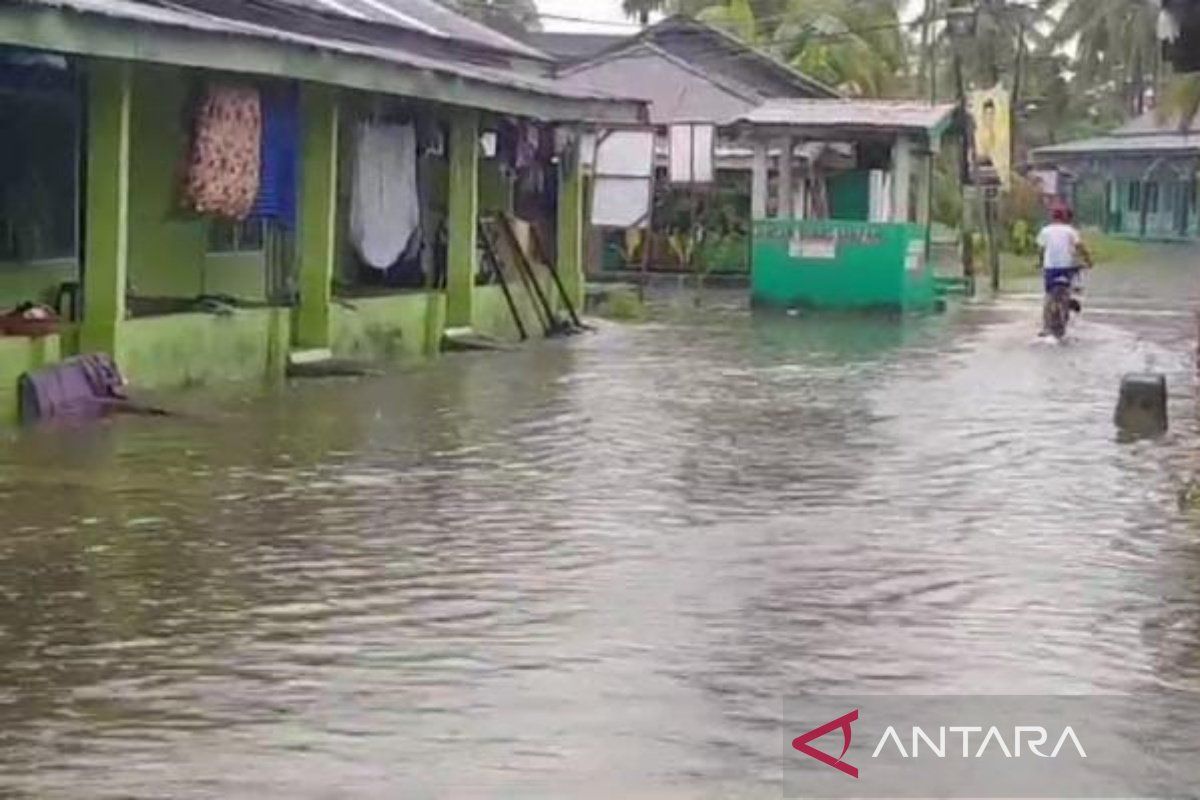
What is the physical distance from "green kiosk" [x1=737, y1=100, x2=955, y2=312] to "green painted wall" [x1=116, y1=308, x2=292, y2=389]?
13839 mm

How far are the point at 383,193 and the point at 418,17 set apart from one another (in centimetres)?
570

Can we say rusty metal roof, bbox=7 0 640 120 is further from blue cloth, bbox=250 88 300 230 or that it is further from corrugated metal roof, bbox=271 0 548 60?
blue cloth, bbox=250 88 300 230

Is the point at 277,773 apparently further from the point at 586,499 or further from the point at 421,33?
the point at 421,33

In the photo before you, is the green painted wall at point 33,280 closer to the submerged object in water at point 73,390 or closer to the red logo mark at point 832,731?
the submerged object in water at point 73,390

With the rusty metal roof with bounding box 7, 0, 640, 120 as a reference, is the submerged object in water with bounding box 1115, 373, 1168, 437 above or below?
below

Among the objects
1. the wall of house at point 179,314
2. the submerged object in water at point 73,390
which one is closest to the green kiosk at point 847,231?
the wall of house at point 179,314

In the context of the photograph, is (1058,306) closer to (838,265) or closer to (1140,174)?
(838,265)

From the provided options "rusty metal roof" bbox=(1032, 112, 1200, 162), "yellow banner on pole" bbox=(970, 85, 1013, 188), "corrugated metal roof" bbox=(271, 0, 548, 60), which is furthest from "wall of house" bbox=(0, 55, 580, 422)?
"rusty metal roof" bbox=(1032, 112, 1200, 162)

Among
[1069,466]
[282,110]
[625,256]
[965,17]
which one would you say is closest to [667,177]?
[625,256]

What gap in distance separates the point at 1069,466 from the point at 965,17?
28476 millimetres

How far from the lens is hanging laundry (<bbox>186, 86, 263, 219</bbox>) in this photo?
1828 centimetres

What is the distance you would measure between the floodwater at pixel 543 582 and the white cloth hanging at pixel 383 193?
440cm

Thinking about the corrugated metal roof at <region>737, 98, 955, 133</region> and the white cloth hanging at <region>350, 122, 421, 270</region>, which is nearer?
the white cloth hanging at <region>350, 122, 421, 270</region>

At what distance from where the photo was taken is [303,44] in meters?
18.1
